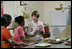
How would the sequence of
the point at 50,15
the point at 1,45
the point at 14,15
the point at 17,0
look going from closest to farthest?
the point at 1,45 < the point at 14,15 < the point at 17,0 < the point at 50,15

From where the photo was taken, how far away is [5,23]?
857mm

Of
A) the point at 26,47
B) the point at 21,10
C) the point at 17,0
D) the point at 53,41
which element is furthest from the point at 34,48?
the point at 17,0

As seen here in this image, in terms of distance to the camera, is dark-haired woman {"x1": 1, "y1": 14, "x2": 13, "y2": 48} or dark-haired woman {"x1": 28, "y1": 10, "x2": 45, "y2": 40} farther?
dark-haired woman {"x1": 28, "y1": 10, "x2": 45, "y2": 40}

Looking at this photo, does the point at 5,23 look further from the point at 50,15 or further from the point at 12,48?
the point at 50,15

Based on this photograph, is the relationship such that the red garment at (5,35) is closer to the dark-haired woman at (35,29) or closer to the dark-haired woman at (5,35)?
the dark-haired woman at (5,35)

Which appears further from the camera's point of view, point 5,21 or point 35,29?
point 35,29

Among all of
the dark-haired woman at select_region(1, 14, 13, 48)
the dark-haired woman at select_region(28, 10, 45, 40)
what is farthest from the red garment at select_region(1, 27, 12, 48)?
the dark-haired woman at select_region(28, 10, 45, 40)

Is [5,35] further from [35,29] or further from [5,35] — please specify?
[35,29]

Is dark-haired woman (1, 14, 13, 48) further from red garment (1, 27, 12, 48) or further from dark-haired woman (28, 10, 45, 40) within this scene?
dark-haired woman (28, 10, 45, 40)

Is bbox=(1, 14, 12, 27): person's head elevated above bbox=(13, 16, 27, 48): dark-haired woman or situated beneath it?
elevated above

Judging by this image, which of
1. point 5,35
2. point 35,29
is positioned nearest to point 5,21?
point 5,35

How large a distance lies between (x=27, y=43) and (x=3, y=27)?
7.1 inches

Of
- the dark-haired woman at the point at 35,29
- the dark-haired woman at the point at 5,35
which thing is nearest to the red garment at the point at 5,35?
the dark-haired woman at the point at 5,35

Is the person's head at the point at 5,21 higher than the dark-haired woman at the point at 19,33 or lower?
higher
